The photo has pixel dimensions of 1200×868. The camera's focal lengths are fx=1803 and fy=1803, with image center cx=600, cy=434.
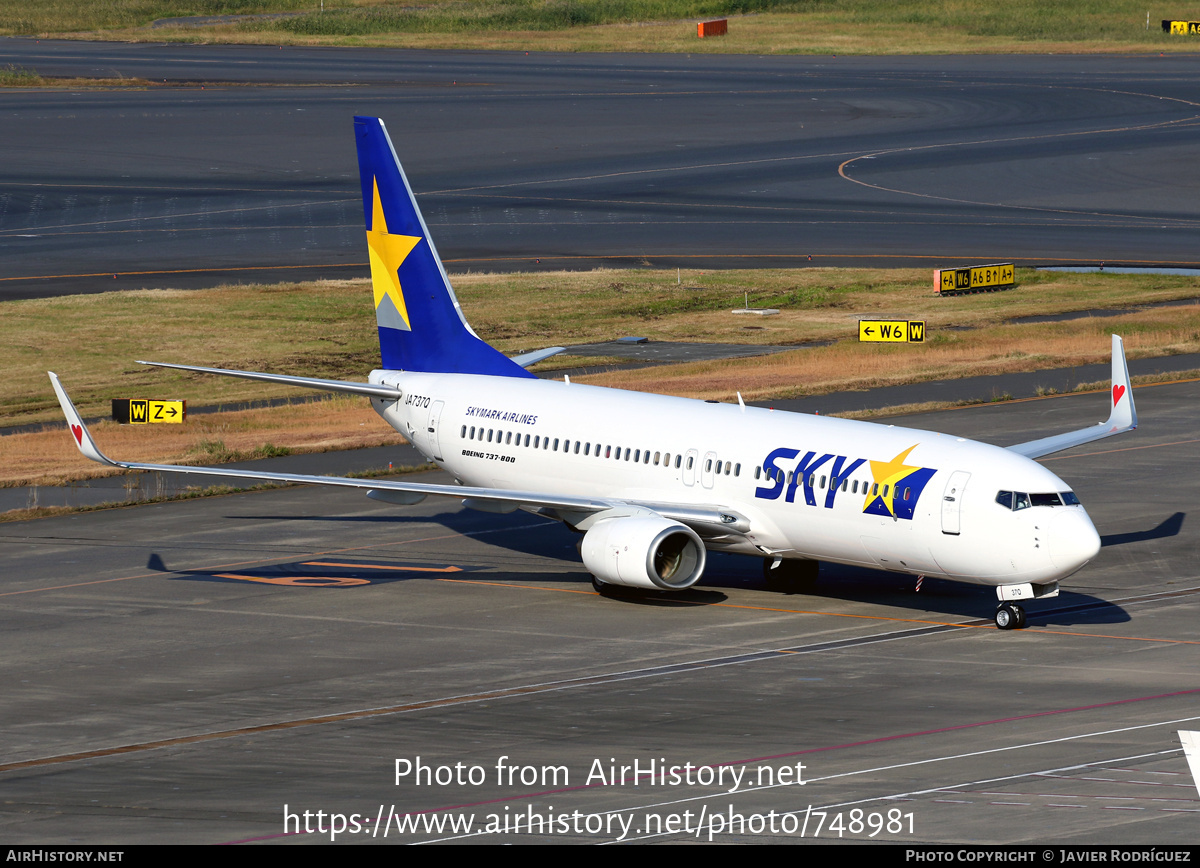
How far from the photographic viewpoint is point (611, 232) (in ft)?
364

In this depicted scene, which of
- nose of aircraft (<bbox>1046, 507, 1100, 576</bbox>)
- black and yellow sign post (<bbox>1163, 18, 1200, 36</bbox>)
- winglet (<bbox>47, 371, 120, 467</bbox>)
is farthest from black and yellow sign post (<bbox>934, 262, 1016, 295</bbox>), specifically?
black and yellow sign post (<bbox>1163, 18, 1200, 36</bbox>)

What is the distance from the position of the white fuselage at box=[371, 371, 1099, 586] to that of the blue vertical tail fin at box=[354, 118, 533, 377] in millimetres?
1095

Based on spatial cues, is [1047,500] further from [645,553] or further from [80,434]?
[80,434]

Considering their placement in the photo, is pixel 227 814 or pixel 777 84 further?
pixel 777 84

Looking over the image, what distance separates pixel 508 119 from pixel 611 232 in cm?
3996

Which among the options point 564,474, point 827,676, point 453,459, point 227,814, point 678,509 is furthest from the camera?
point 453,459

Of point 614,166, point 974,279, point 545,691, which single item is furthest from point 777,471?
point 614,166

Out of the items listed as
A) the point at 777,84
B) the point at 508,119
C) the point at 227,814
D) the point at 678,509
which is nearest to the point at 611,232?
the point at 508,119

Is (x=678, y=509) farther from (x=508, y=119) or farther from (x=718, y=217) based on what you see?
(x=508, y=119)

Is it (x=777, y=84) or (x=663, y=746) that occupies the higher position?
Result: (x=777, y=84)

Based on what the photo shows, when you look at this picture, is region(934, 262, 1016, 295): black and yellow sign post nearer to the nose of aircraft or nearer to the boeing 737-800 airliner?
the boeing 737-800 airliner

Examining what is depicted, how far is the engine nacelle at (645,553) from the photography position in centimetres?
4059

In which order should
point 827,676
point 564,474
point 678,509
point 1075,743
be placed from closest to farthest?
point 1075,743 < point 827,676 < point 678,509 < point 564,474

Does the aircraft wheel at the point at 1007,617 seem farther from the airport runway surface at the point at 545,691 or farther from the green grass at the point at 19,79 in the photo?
the green grass at the point at 19,79
